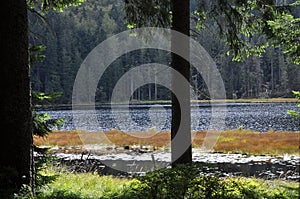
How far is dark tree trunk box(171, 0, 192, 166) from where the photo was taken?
7.70 m

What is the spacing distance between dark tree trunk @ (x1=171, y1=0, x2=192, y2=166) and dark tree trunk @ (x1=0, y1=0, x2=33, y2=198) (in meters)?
3.38

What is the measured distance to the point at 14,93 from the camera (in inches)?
203

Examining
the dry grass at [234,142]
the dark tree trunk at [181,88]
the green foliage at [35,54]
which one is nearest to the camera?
the green foliage at [35,54]

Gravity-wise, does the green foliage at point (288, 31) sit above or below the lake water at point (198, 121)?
above

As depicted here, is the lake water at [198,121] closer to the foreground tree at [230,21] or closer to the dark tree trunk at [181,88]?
the foreground tree at [230,21]

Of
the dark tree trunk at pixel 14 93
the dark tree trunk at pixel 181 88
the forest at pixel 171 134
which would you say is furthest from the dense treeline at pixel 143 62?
the dark tree trunk at pixel 14 93

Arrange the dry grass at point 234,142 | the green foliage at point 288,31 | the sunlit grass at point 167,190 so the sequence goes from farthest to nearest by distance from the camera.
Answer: the dry grass at point 234,142
the green foliage at point 288,31
the sunlit grass at point 167,190

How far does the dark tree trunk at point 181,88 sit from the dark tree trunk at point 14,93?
3384 millimetres

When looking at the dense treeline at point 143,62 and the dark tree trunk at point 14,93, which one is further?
the dense treeline at point 143,62

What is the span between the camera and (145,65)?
90.2 metres

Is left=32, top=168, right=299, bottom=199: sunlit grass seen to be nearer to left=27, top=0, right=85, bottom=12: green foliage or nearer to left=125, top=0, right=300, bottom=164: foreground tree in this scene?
left=125, top=0, right=300, bottom=164: foreground tree

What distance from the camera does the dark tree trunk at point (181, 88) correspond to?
7699mm

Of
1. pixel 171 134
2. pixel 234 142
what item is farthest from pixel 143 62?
pixel 171 134

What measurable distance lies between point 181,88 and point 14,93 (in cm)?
362
